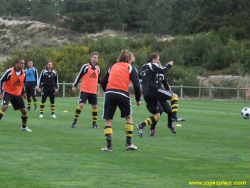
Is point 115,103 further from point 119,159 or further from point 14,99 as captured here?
point 14,99

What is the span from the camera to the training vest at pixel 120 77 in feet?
30.6

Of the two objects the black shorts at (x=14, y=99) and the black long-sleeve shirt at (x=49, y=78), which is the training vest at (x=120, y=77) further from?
the black long-sleeve shirt at (x=49, y=78)

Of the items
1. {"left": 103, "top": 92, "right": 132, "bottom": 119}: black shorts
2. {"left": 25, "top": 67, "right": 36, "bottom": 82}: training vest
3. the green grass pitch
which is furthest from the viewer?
{"left": 25, "top": 67, "right": 36, "bottom": 82}: training vest

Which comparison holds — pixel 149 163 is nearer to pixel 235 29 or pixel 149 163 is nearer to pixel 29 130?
pixel 29 130

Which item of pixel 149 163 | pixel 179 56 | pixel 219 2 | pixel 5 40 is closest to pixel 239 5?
pixel 219 2

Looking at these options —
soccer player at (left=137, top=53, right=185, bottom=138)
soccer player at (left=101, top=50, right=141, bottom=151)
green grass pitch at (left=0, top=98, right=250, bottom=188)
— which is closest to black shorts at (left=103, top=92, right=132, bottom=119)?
soccer player at (left=101, top=50, right=141, bottom=151)

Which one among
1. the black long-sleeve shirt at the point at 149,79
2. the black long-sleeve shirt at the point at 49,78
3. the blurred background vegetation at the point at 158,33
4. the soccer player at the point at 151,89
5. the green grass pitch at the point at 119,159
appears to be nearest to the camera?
the green grass pitch at the point at 119,159

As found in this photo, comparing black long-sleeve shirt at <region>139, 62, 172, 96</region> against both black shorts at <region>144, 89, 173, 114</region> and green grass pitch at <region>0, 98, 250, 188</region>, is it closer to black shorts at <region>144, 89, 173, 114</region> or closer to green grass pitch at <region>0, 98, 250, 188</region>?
black shorts at <region>144, 89, 173, 114</region>

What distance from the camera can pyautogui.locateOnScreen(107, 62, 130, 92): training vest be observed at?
30.6 feet

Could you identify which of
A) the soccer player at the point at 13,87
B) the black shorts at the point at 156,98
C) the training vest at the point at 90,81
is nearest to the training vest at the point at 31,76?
the training vest at the point at 90,81

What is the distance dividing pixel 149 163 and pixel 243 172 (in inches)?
59.5

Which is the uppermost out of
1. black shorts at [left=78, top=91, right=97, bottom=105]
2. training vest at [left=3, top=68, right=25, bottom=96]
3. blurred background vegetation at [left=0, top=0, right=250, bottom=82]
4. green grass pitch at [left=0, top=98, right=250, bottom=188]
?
blurred background vegetation at [left=0, top=0, right=250, bottom=82]

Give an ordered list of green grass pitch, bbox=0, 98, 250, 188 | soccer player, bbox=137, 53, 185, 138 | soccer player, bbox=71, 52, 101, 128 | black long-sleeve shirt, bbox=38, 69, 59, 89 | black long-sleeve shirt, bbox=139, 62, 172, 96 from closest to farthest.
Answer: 1. green grass pitch, bbox=0, 98, 250, 188
2. soccer player, bbox=137, 53, 185, 138
3. black long-sleeve shirt, bbox=139, 62, 172, 96
4. soccer player, bbox=71, 52, 101, 128
5. black long-sleeve shirt, bbox=38, 69, 59, 89

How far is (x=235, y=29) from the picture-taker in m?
68.6
